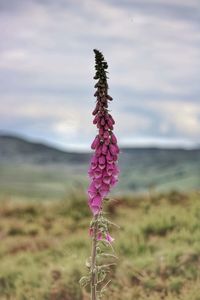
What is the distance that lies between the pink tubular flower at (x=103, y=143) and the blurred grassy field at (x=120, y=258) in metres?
3.87

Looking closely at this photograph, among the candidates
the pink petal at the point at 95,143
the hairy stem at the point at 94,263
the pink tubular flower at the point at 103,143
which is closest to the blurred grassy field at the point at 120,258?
the hairy stem at the point at 94,263

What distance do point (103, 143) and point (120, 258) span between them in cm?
669

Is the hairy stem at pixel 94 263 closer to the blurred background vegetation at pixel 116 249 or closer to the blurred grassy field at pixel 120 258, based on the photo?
the blurred background vegetation at pixel 116 249

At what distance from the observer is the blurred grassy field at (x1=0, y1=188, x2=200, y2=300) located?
10531mm

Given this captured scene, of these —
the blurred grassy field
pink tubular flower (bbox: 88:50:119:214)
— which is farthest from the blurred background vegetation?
pink tubular flower (bbox: 88:50:119:214)

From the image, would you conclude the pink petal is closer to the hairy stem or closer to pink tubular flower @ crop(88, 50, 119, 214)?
pink tubular flower @ crop(88, 50, 119, 214)

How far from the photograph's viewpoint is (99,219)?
20.0ft

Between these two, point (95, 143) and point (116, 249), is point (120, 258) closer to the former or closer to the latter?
point (116, 249)

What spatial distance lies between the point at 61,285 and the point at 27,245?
18.5ft

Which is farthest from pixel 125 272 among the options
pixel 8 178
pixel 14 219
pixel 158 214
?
pixel 8 178

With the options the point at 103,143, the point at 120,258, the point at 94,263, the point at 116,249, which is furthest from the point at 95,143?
the point at 116,249

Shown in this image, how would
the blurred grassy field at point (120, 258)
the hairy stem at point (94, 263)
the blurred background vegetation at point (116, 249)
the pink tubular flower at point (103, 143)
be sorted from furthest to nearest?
the blurred background vegetation at point (116, 249), the blurred grassy field at point (120, 258), the hairy stem at point (94, 263), the pink tubular flower at point (103, 143)

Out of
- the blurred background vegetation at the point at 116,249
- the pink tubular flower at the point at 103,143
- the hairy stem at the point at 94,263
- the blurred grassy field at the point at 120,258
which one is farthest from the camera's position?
the blurred background vegetation at the point at 116,249

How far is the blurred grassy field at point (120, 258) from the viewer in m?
10.5
